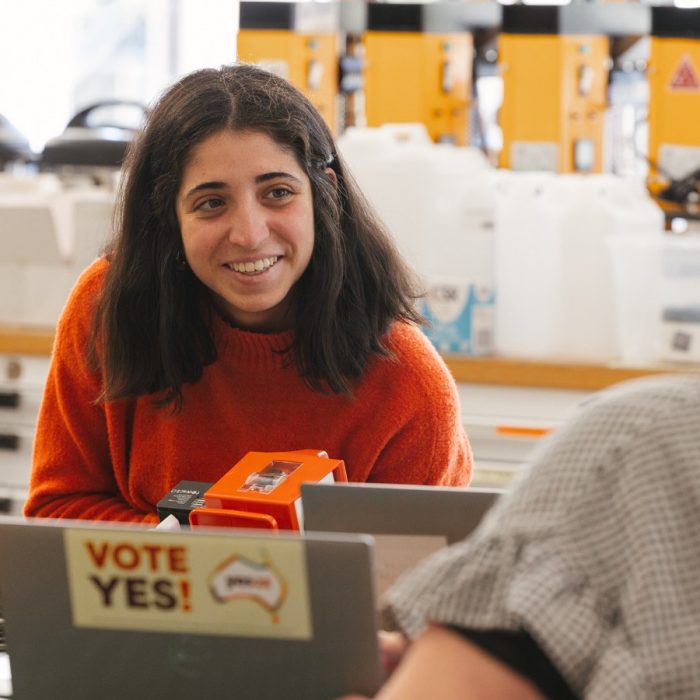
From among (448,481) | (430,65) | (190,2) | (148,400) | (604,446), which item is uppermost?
(190,2)

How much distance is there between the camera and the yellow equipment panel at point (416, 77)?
10.2ft

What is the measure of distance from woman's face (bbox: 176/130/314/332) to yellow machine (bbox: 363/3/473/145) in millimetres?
1674

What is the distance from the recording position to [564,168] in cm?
306

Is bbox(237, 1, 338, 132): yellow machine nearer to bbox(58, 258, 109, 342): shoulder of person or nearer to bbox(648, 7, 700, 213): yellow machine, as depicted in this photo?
bbox(648, 7, 700, 213): yellow machine

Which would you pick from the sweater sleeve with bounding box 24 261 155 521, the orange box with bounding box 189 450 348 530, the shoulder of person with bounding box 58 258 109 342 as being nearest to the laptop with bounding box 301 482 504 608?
the orange box with bounding box 189 450 348 530

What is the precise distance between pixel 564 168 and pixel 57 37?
2.72 metres

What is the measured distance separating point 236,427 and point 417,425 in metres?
0.25

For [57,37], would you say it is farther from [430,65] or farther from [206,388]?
[206,388]

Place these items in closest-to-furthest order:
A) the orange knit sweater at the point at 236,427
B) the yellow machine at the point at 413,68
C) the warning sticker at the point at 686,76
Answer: the orange knit sweater at the point at 236,427
the warning sticker at the point at 686,76
the yellow machine at the point at 413,68

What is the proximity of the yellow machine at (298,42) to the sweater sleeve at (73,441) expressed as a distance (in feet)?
5.26

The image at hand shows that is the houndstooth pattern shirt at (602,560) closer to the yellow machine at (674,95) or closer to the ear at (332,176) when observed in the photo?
the ear at (332,176)

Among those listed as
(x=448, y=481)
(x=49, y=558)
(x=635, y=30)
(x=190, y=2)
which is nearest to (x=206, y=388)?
(x=448, y=481)

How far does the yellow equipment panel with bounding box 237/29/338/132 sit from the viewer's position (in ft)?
10.3

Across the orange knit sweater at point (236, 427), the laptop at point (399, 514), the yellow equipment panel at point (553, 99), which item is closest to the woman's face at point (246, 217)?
the orange knit sweater at point (236, 427)
